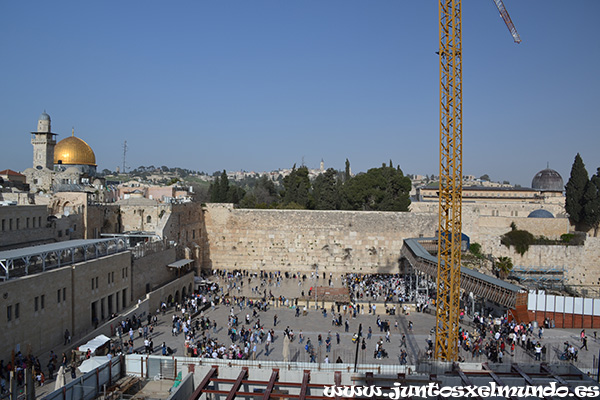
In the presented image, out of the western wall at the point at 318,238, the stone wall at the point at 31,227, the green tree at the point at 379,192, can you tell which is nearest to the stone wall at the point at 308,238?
the western wall at the point at 318,238

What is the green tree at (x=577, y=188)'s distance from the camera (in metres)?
33.6

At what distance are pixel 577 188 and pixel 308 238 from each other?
1976 centimetres

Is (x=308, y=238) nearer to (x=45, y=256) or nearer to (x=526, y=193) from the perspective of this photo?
(x=45, y=256)

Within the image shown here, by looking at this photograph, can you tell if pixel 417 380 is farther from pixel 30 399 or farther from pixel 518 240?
pixel 518 240

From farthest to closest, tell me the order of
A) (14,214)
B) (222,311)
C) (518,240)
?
(518,240), (222,311), (14,214)

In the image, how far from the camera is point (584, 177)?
110ft

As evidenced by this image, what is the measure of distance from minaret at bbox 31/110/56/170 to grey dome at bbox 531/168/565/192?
138ft

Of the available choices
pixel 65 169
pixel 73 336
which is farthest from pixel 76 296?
pixel 65 169

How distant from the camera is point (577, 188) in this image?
33812 mm

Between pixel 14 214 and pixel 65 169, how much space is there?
54.7 ft

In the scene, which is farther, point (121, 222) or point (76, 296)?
point (121, 222)

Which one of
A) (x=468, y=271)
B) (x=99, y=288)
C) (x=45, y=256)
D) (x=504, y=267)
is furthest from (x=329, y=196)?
(x=45, y=256)

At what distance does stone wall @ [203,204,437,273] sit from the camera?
30.0 meters

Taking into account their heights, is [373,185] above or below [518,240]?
above
